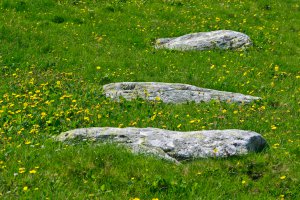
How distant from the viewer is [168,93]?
13617mm

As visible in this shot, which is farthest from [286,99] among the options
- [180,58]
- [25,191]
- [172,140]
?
[25,191]

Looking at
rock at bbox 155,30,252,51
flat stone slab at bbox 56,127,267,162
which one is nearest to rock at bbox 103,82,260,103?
flat stone slab at bbox 56,127,267,162

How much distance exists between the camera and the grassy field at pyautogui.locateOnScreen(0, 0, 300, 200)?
25.1 ft

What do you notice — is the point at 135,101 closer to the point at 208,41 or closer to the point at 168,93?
the point at 168,93

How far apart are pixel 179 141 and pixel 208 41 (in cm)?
1120

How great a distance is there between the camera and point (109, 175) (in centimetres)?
773

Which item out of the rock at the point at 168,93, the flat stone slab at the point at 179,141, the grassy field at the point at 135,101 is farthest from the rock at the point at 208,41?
the flat stone slab at the point at 179,141

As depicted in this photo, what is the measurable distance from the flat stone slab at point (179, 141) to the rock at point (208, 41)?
10093 mm

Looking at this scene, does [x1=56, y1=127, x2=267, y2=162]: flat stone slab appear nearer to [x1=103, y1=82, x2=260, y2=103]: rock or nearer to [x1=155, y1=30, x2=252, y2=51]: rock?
[x1=103, y1=82, x2=260, y2=103]: rock

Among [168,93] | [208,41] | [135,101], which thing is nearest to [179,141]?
[135,101]

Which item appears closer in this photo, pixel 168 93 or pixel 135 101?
pixel 135 101

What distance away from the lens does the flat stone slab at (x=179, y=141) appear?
28.6 feet

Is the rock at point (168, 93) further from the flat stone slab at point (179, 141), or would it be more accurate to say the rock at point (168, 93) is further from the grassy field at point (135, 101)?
the flat stone slab at point (179, 141)

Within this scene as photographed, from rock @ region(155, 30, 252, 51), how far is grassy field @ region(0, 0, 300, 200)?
21.8 inches
